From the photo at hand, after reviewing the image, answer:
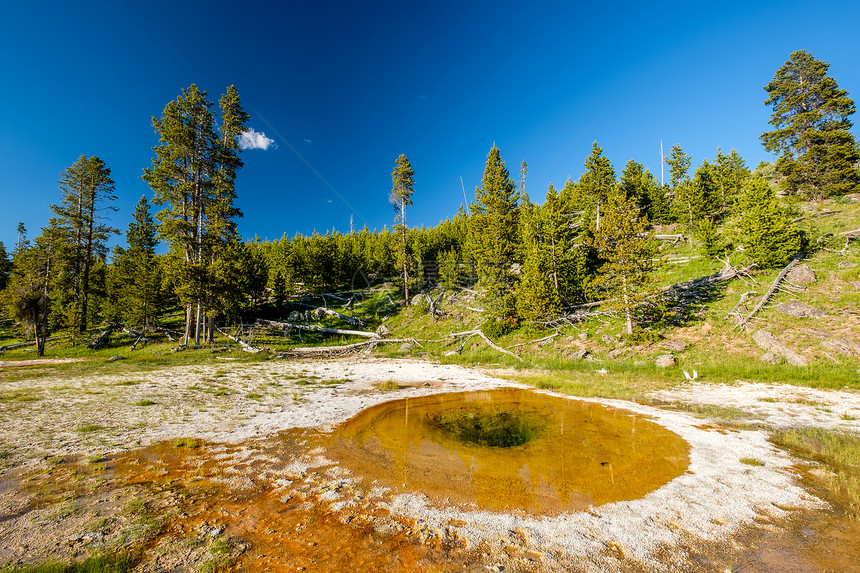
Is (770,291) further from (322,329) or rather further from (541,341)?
(322,329)

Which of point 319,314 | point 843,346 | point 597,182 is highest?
point 597,182

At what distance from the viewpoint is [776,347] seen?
15.6 m

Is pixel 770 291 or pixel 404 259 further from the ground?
pixel 404 259

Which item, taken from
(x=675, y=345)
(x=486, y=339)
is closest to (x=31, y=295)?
(x=486, y=339)

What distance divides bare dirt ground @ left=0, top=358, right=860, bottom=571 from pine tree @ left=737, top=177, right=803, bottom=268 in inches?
697

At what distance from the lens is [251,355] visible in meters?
23.8

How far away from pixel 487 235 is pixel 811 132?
37046 millimetres

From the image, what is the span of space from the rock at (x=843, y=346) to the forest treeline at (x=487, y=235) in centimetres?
731

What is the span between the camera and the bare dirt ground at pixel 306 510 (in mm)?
3773

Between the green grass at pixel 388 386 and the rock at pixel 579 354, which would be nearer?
the green grass at pixel 388 386

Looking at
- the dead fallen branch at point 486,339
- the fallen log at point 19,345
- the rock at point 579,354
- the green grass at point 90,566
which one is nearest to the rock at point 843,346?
the rock at point 579,354

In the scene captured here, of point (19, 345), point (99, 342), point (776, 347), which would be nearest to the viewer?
point (776, 347)

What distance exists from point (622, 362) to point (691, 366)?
3111mm

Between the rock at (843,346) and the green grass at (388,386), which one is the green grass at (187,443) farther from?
the rock at (843,346)
